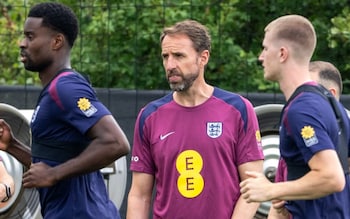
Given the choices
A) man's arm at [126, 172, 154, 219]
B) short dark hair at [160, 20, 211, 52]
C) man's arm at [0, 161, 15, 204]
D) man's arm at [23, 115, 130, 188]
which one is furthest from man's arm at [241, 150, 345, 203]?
man's arm at [0, 161, 15, 204]

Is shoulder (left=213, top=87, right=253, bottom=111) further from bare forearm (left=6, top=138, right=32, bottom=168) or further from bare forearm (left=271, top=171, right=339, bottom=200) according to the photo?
bare forearm (left=271, top=171, right=339, bottom=200)

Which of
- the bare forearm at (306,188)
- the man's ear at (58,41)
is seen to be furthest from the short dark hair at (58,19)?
the bare forearm at (306,188)

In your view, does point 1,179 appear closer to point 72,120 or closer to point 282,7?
point 72,120

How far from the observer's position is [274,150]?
879 centimetres

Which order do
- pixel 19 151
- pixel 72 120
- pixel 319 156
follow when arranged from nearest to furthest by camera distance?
pixel 319 156 → pixel 72 120 → pixel 19 151

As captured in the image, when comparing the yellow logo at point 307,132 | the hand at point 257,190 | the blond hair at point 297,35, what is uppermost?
the blond hair at point 297,35

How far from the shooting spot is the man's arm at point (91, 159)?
20.6 feet

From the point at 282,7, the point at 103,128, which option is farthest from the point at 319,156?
the point at 282,7

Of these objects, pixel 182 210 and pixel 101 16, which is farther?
pixel 101 16

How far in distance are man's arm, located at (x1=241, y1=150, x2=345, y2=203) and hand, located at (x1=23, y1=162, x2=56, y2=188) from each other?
1017mm

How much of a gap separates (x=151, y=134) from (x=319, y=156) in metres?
1.41

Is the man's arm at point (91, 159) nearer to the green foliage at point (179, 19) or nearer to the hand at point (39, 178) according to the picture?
the hand at point (39, 178)

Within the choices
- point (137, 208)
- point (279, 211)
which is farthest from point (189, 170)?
point (279, 211)

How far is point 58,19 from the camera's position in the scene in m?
6.62
